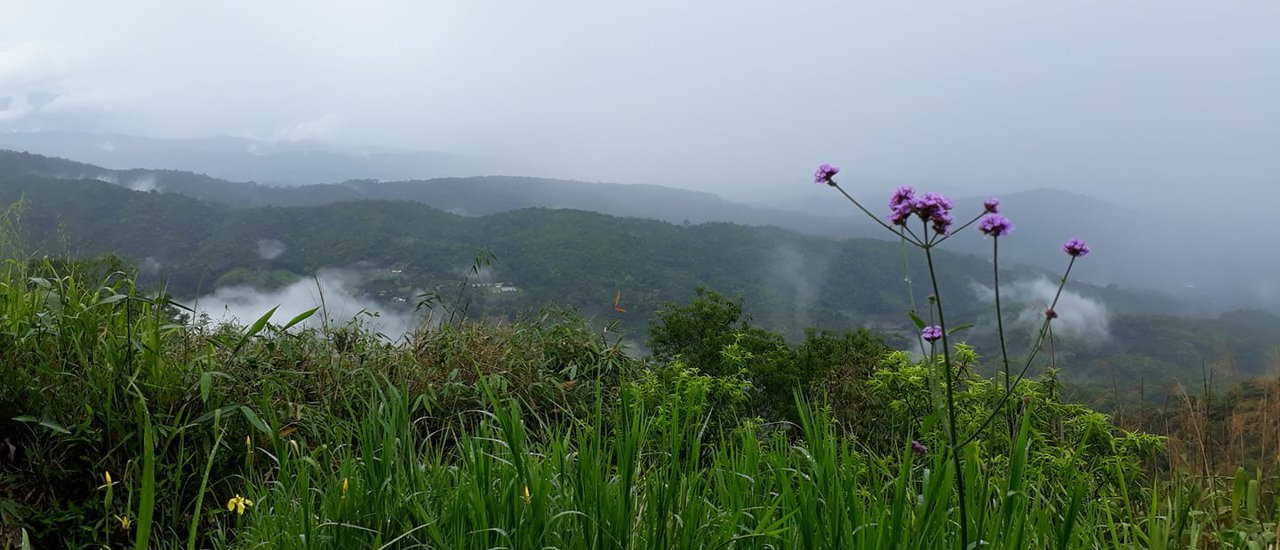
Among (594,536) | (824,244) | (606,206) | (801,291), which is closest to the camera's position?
(594,536)

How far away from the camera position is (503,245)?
3334 centimetres

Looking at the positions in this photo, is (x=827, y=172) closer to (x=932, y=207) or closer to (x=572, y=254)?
(x=932, y=207)

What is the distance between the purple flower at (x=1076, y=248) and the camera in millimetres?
1412

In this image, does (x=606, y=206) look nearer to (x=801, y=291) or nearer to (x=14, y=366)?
(x=801, y=291)

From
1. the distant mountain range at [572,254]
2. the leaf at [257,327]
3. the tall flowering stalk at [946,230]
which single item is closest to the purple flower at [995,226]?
the tall flowering stalk at [946,230]

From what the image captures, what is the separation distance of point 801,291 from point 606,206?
4494 centimetres

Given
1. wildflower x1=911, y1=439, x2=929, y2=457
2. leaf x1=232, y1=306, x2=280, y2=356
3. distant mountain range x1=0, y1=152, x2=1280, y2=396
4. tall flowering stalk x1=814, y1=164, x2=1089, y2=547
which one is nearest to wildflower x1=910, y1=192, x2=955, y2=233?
tall flowering stalk x1=814, y1=164, x2=1089, y2=547

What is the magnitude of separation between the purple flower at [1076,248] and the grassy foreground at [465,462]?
0.40m

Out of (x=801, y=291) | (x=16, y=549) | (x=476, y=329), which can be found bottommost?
(x=801, y=291)

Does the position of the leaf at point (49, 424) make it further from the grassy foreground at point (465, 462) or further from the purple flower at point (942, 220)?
the purple flower at point (942, 220)

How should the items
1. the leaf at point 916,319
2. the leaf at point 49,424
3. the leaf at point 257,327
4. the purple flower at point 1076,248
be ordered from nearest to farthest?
the leaf at point 916,319 → the purple flower at point 1076,248 → the leaf at point 49,424 → the leaf at point 257,327

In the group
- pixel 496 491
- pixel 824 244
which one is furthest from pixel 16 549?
pixel 824 244

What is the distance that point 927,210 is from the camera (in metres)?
1.28

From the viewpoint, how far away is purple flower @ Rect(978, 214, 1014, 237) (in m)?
1.36
